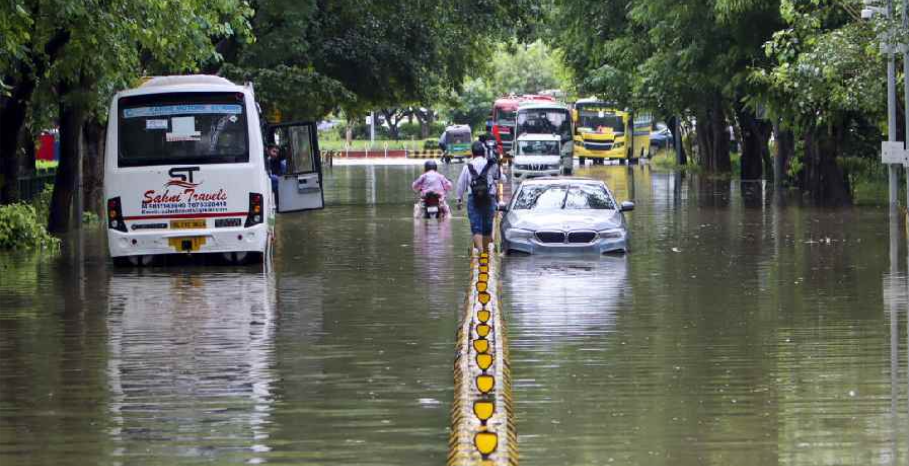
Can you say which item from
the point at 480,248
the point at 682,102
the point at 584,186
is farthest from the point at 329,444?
the point at 682,102

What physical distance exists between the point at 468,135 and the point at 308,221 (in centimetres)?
6503

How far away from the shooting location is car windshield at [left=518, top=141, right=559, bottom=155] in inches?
2446

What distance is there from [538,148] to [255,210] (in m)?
41.0

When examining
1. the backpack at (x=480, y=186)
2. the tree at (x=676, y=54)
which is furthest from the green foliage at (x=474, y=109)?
the backpack at (x=480, y=186)

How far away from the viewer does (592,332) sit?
14164 mm

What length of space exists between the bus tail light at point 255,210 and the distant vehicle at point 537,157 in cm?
3788

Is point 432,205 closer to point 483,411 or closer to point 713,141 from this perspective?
point 483,411

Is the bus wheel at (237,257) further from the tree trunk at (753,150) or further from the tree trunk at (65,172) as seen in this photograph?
the tree trunk at (753,150)

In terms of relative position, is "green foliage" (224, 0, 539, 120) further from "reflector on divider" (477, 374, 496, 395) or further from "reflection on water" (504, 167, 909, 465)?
"reflector on divider" (477, 374, 496, 395)

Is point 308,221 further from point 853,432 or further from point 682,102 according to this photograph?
point 853,432

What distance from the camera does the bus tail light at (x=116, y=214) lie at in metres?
21.6

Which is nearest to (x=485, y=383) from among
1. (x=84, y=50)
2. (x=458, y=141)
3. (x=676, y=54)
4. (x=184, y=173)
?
(x=184, y=173)

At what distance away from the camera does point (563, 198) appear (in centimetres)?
2370

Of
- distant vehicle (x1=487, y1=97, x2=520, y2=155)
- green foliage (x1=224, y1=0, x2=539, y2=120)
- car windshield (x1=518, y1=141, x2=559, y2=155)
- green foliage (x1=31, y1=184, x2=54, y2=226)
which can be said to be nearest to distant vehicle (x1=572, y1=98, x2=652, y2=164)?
distant vehicle (x1=487, y1=97, x2=520, y2=155)
